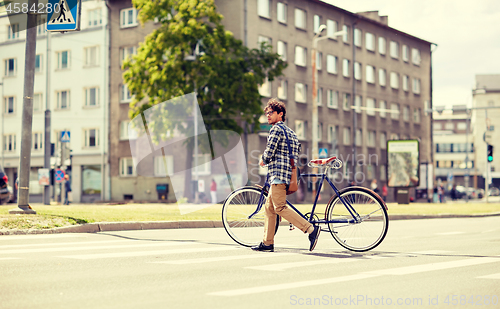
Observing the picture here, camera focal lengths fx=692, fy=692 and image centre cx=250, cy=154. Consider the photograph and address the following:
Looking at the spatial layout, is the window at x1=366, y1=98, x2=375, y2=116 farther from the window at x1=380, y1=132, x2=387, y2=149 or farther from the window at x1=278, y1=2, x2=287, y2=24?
the window at x1=278, y1=2, x2=287, y2=24

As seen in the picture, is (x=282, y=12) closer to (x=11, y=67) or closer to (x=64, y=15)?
(x=11, y=67)

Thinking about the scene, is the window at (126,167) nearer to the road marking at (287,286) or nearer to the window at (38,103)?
the window at (38,103)

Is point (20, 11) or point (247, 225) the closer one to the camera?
point (247, 225)

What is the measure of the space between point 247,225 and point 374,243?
173 centimetres

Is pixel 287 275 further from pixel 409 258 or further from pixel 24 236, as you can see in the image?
pixel 24 236

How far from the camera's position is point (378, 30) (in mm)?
59375

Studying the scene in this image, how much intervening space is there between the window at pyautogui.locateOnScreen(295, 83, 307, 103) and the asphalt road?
3924cm

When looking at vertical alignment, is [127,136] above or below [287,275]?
above

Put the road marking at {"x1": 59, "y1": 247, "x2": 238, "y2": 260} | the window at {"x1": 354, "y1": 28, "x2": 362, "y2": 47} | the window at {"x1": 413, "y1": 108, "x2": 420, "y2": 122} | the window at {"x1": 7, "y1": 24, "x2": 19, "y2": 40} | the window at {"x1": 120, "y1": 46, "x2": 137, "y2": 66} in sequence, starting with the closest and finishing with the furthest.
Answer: the road marking at {"x1": 59, "y1": 247, "x2": 238, "y2": 260}
the window at {"x1": 120, "y1": 46, "x2": 137, "y2": 66}
the window at {"x1": 7, "y1": 24, "x2": 19, "y2": 40}
the window at {"x1": 354, "y1": 28, "x2": 362, "y2": 47}
the window at {"x1": 413, "y1": 108, "x2": 420, "y2": 122}

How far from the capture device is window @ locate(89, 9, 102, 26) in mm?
49969

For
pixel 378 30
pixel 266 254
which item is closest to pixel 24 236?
pixel 266 254

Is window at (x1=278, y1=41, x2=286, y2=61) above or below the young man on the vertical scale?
above

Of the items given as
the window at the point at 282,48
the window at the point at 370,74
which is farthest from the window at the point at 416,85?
the window at the point at 282,48

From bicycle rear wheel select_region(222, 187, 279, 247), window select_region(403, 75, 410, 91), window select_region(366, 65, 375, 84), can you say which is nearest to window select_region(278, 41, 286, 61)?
window select_region(366, 65, 375, 84)
